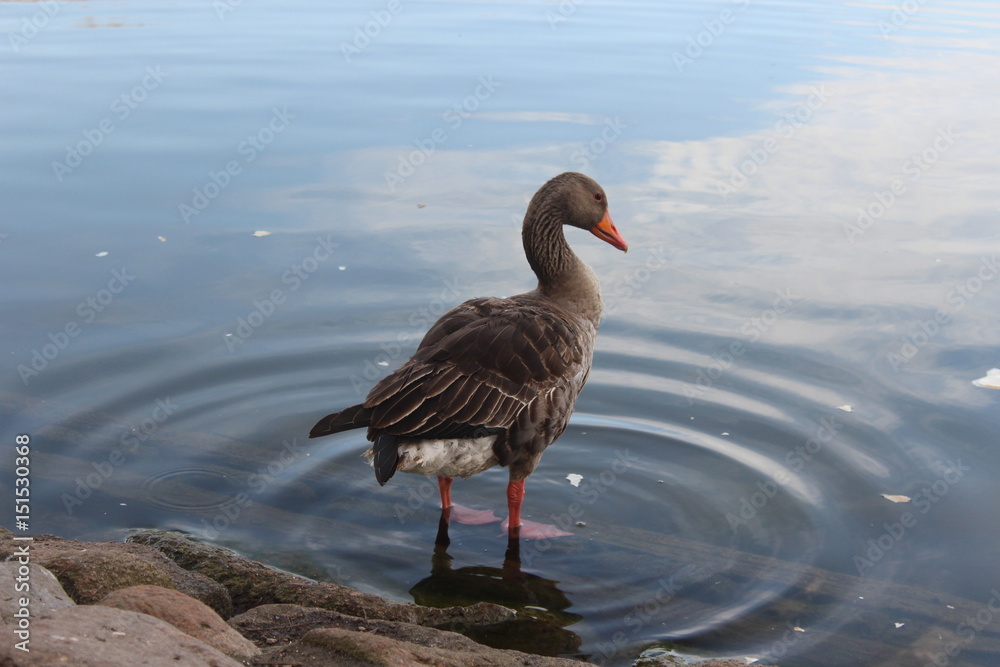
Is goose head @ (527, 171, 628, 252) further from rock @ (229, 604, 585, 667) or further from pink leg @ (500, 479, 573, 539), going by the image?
rock @ (229, 604, 585, 667)

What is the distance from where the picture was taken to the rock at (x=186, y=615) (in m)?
3.59

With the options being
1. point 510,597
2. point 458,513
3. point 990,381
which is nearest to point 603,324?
point 458,513

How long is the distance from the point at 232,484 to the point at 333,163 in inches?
232

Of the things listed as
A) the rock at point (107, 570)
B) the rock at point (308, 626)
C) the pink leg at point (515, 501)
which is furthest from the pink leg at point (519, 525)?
the rock at point (107, 570)

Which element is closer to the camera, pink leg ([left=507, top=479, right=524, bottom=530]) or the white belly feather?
the white belly feather

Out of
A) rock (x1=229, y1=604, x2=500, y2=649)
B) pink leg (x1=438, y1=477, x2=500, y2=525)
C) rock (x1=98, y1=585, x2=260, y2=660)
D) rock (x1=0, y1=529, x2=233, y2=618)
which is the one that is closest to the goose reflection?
pink leg (x1=438, y1=477, x2=500, y2=525)

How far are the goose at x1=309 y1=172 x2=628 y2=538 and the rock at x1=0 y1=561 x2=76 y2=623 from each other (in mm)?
1889

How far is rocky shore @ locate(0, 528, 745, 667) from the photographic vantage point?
3.13m

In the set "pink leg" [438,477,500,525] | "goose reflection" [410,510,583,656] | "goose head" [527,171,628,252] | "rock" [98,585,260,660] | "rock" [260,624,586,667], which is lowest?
"goose reflection" [410,510,583,656]

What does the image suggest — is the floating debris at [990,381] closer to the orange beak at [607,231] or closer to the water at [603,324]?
the water at [603,324]

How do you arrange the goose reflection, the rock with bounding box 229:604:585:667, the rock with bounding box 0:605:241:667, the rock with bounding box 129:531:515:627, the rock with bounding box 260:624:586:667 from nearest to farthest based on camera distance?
the rock with bounding box 0:605:241:667
the rock with bounding box 260:624:586:667
the rock with bounding box 229:604:585:667
the rock with bounding box 129:531:515:627
the goose reflection

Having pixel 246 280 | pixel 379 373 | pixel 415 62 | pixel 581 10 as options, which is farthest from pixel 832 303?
pixel 581 10

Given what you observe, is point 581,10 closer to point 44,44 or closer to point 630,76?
point 630,76

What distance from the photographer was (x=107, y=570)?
4.20 metres
